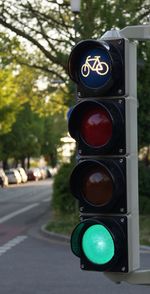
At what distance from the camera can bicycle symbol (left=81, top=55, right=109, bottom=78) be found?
2.68 meters

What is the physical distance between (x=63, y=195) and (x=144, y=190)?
283cm

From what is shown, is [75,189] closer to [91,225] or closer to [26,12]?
[91,225]

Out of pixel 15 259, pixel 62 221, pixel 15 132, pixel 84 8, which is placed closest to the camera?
pixel 15 259

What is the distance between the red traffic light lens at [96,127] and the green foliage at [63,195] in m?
18.1

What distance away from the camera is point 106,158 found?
107 inches

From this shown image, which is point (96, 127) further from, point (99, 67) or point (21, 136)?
point (21, 136)

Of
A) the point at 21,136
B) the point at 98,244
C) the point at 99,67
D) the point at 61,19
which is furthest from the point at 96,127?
the point at 21,136

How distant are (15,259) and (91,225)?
31.4 feet

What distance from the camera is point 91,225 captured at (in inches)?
107

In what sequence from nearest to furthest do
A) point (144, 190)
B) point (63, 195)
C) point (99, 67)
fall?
point (99, 67) < point (144, 190) < point (63, 195)

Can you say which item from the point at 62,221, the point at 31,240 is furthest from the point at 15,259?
the point at 62,221

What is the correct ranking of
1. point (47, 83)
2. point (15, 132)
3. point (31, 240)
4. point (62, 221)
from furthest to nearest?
1. point (15, 132)
2. point (47, 83)
3. point (62, 221)
4. point (31, 240)

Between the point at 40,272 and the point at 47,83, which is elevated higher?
the point at 47,83

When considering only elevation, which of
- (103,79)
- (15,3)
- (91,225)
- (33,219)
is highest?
(15,3)
